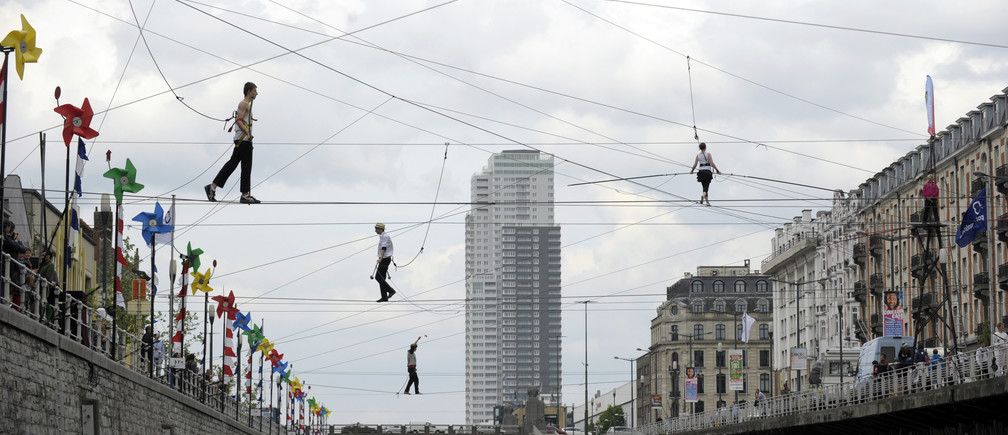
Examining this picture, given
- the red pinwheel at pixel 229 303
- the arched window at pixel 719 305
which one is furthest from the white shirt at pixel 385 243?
the arched window at pixel 719 305

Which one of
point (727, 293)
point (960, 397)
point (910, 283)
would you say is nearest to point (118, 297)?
point (960, 397)

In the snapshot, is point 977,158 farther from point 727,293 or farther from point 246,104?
→ point 727,293

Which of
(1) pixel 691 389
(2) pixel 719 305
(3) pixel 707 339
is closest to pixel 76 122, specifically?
(1) pixel 691 389

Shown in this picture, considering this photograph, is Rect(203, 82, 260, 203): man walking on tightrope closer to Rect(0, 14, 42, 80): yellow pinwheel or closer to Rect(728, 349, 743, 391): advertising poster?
Rect(0, 14, 42, 80): yellow pinwheel

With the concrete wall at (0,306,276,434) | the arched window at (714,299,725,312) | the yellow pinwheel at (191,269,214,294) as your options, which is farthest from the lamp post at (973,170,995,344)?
the arched window at (714,299,725,312)

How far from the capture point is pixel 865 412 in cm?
4662

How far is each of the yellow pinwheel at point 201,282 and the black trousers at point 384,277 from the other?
24689mm

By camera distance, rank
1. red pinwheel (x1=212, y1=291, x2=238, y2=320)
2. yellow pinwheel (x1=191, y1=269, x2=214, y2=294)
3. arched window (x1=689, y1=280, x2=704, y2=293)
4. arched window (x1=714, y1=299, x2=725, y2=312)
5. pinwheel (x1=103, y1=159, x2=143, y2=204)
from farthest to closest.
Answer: arched window (x1=689, y1=280, x2=704, y2=293) → arched window (x1=714, y1=299, x2=725, y2=312) → red pinwheel (x1=212, y1=291, x2=238, y2=320) → yellow pinwheel (x1=191, y1=269, x2=214, y2=294) → pinwheel (x1=103, y1=159, x2=143, y2=204)

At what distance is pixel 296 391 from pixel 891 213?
4569cm

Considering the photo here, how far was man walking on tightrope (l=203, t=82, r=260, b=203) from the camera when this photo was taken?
→ 23.4 meters

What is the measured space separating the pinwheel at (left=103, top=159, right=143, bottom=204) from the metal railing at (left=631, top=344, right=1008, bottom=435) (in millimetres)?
21076

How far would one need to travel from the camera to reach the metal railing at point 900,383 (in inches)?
1487

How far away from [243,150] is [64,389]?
7007mm

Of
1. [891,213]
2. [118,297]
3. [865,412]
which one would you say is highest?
[891,213]
